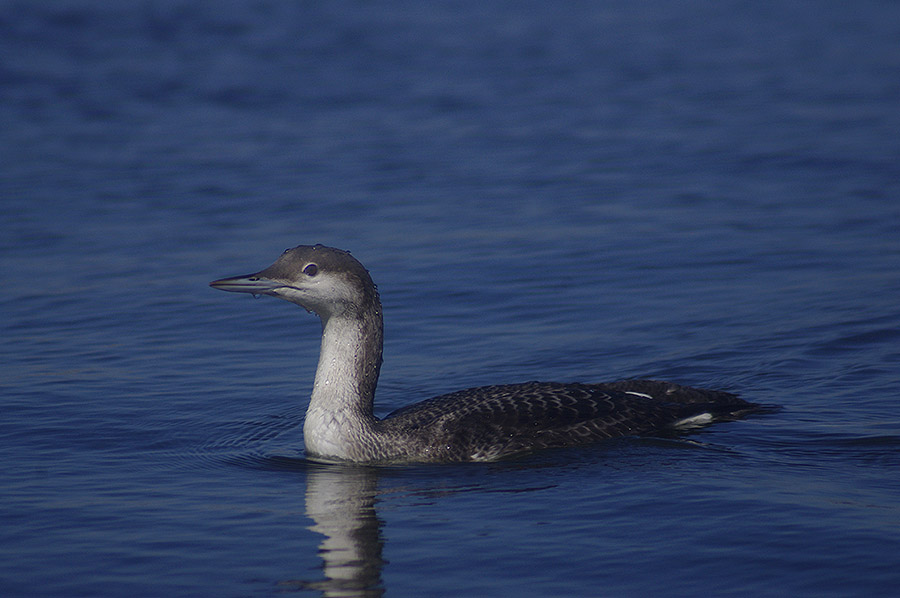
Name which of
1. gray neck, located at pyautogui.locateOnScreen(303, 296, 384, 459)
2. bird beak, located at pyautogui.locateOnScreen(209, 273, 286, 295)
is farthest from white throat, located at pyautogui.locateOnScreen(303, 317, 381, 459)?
bird beak, located at pyautogui.locateOnScreen(209, 273, 286, 295)

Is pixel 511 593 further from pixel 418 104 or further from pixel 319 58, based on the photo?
pixel 319 58

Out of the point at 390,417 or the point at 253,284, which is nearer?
the point at 253,284

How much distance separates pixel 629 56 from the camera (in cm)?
2422

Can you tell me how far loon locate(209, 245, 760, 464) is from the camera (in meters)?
7.60

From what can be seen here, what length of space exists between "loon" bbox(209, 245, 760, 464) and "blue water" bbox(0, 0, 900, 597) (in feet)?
0.47

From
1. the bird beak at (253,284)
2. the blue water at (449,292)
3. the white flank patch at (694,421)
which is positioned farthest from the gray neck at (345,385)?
the white flank patch at (694,421)

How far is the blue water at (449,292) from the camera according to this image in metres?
6.37

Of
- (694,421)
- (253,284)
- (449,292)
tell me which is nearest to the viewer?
(253,284)

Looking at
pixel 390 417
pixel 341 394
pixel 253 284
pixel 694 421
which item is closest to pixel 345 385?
pixel 341 394

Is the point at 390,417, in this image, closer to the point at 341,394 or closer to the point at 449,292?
the point at 341,394

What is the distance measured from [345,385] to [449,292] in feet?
13.7

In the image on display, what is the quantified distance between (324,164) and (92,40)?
9.77 meters

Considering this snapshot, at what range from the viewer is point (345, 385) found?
306 inches

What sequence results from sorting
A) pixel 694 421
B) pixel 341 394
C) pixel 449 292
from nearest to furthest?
pixel 341 394 < pixel 694 421 < pixel 449 292
